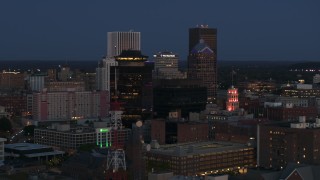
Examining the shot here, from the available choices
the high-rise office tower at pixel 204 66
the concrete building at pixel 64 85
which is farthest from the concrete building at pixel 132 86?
the concrete building at pixel 64 85

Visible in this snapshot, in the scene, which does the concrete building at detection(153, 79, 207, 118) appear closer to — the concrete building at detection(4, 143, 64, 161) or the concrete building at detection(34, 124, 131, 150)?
the concrete building at detection(34, 124, 131, 150)

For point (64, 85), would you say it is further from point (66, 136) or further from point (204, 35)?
point (66, 136)

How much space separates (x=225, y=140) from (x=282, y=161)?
894cm

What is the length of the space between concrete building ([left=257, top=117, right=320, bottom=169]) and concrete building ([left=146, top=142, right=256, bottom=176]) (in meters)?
1.48

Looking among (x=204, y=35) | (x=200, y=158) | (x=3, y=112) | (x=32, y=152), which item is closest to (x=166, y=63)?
(x=204, y=35)

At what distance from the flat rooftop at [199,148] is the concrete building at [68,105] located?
3384 cm

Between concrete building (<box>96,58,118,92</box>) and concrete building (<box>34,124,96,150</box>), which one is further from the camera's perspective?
concrete building (<box>96,58,118,92</box>)

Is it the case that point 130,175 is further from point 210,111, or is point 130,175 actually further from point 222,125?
point 210,111

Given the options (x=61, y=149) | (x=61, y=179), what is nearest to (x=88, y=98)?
(x=61, y=149)

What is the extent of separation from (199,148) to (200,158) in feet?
8.54

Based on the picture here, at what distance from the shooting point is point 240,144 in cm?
5284

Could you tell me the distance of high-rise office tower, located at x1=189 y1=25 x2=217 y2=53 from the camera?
384 ft

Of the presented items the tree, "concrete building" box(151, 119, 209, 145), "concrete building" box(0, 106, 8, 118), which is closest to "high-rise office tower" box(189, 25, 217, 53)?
"concrete building" box(0, 106, 8, 118)

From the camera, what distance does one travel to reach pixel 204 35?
118 metres
